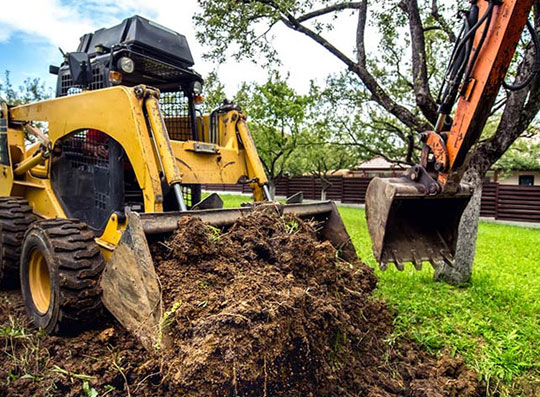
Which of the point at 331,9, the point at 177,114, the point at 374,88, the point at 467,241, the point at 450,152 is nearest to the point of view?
the point at 450,152

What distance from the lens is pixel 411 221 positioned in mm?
3592

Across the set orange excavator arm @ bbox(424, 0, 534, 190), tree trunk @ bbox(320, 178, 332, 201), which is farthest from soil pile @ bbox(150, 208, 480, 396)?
tree trunk @ bbox(320, 178, 332, 201)

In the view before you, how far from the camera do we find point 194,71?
4.54 meters

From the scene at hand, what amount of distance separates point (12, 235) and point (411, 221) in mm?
3702

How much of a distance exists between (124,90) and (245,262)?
172 centimetres

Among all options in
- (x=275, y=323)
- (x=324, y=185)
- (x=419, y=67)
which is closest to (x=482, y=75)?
(x=275, y=323)

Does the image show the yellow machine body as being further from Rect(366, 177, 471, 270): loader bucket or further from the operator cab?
Rect(366, 177, 471, 270): loader bucket

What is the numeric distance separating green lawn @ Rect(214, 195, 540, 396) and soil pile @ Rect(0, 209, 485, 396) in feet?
0.90

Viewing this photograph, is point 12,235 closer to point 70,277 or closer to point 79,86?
Answer: point 70,277

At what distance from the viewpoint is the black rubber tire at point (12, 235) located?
3992 mm

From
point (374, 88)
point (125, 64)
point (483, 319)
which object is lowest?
point (483, 319)

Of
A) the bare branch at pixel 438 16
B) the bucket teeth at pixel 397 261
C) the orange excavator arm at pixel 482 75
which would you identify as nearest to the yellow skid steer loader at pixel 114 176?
the bucket teeth at pixel 397 261

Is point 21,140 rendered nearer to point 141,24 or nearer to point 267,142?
point 141,24

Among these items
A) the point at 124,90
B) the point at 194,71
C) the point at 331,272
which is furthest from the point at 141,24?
the point at 331,272
